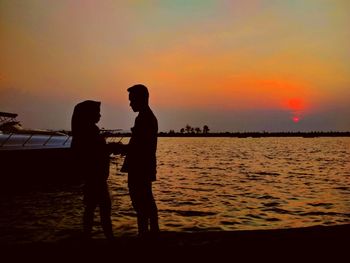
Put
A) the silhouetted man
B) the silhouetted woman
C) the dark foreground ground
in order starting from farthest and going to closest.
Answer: the silhouetted woman < the silhouetted man < the dark foreground ground

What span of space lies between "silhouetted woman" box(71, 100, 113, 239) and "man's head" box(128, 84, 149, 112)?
688 millimetres

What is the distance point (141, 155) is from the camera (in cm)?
593

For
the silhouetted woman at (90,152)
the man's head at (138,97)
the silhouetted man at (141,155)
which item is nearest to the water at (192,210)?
the silhouetted woman at (90,152)

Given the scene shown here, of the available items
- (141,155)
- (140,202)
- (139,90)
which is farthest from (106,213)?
(139,90)

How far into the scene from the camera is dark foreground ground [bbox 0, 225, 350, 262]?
17.6ft

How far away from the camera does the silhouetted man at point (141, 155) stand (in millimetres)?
5910

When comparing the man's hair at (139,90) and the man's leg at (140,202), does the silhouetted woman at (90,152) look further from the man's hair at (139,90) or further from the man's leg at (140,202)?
the man's hair at (139,90)

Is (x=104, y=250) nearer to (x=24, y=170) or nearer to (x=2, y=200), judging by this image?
(x=2, y=200)

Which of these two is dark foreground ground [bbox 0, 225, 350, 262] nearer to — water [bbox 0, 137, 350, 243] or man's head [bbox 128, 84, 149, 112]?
man's head [bbox 128, 84, 149, 112]

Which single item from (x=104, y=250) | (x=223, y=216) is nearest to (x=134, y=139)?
(x=104, y=250)

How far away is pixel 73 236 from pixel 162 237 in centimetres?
439

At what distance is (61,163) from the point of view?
946 inches

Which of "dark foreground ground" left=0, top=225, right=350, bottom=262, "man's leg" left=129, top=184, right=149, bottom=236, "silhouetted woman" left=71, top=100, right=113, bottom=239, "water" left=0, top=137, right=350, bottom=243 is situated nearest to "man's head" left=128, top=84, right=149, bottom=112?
"silhouetted woman" left=71, top=100, right=113, bottom=239

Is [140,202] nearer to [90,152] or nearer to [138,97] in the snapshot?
[90,152]
